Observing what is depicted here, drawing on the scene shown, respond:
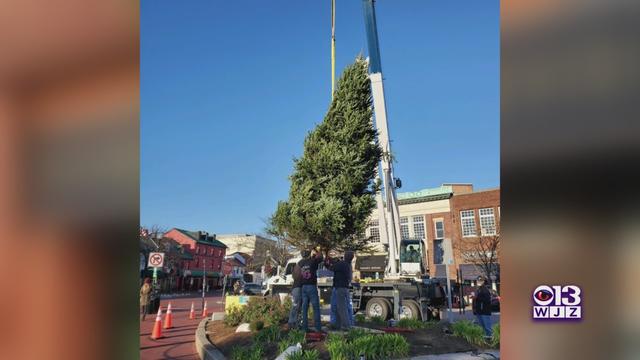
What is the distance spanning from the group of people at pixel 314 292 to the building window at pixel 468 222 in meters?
29.9

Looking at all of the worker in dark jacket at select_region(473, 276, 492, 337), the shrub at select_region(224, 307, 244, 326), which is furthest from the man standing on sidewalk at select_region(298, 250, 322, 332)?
the worker in dark jacket at select_region(473, 276, 492, 337)

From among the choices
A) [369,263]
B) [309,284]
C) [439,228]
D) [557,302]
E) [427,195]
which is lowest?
[369,263]

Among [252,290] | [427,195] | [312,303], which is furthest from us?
[427,195]

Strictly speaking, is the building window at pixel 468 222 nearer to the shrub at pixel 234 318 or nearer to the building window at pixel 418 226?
the building window at pixel 418 226

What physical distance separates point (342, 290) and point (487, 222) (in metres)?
29.7

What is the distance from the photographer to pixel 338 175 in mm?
12219

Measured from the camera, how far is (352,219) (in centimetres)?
1236

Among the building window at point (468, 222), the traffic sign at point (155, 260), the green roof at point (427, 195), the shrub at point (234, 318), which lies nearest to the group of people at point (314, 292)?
the shrub at point (234, 318)

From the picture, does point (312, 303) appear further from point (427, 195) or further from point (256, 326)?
point (427, 195)

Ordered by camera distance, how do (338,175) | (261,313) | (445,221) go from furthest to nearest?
(445,221) → (338,175) → (261,313)

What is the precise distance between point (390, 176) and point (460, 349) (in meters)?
7.88

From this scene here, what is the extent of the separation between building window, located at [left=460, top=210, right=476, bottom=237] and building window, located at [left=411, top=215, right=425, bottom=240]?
4.38 m

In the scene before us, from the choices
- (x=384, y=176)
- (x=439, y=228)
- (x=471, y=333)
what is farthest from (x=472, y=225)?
(x=471, y=333)

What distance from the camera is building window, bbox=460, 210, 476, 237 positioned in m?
37.2
